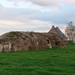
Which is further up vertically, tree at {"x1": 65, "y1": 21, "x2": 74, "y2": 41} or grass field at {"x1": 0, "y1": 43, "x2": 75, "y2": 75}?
tree at {"x1": 65, "y1": 21, "x2": 74, "y2": 41}

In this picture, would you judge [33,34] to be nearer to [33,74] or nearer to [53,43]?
[53,43]

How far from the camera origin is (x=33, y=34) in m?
47.1

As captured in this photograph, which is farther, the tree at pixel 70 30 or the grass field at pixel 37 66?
the tree at pixel 70 30

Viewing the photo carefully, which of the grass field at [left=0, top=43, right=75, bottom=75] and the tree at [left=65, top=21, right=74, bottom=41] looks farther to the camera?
A: the tree at [left=65, top=21, right=74, bottom=41]

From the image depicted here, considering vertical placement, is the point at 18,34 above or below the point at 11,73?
above

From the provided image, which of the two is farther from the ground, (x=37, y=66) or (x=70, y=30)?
(x=70, y=30)

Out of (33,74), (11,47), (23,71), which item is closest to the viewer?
(33,74)

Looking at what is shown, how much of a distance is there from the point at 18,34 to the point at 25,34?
1.92m

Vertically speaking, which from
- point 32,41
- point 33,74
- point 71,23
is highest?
point 71,23

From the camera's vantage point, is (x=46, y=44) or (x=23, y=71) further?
(x=46, y=44)

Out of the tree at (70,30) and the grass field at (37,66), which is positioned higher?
the tree at (70,30)

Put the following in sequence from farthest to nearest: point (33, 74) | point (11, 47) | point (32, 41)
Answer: point (32, 41), point (11, 47), point (33, 74)

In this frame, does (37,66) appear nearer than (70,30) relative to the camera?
Yes

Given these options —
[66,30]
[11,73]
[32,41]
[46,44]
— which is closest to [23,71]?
[11,73]
